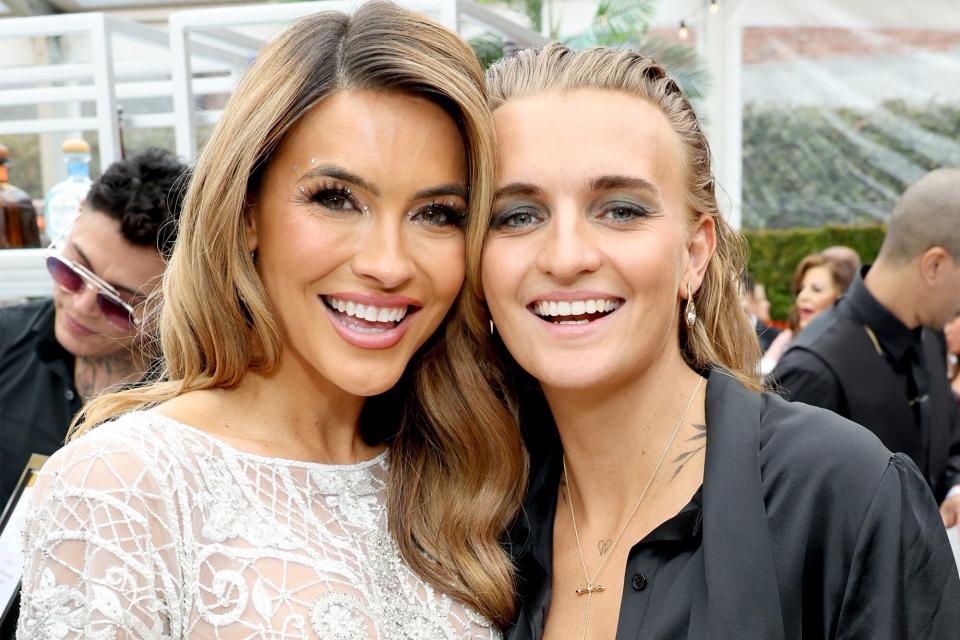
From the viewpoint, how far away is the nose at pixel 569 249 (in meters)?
1.85

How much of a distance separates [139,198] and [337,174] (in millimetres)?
1247

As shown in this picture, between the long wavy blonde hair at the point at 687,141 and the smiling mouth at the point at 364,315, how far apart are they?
0.21m

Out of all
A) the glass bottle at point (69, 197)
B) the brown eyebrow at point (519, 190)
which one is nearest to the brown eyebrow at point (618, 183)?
the brown eyebrow at point (519, 190)

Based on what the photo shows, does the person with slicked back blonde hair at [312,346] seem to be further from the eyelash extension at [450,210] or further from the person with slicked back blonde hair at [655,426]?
the person with slicked back blonde hair at [655,426]

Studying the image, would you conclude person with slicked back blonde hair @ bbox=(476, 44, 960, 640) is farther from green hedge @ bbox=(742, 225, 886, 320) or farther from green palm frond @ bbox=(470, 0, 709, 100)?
green hedge @ bbox=(742, 225, 886, 320)

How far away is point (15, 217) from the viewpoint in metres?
3.02

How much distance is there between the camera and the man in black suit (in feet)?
12.4

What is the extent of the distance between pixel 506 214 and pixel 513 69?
0.35m

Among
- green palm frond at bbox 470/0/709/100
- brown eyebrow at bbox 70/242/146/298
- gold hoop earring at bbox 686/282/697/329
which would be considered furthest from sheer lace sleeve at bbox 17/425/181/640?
green palm frond at bbox 470/0/709/100

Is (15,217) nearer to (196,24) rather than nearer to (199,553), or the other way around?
(196,24)

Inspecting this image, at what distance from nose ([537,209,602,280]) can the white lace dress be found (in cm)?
65

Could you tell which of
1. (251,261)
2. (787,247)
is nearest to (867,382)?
(251,261)

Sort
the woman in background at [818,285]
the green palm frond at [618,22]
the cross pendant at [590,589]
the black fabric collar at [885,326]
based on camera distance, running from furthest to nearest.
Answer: the green palm frond at [618,22] < the woman in background at [818,285] < the black fabric collar at [885,326] < the cross pendant at [590,589]

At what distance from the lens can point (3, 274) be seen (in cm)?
297
